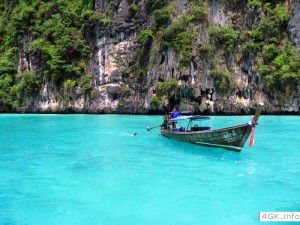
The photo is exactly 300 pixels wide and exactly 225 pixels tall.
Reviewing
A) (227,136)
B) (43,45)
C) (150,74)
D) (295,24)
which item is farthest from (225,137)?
(43,45)

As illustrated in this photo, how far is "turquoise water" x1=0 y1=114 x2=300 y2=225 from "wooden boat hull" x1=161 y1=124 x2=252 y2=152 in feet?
1.20

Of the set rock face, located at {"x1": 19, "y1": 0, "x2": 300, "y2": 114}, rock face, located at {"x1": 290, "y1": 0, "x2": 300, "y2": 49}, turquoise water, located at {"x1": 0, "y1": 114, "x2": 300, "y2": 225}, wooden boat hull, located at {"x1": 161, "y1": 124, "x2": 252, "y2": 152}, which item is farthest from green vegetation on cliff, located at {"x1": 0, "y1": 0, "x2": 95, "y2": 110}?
Result: wooden boat hull, located at {"x1": 161, "y1": 124, "x2": 252, "y2": 152}

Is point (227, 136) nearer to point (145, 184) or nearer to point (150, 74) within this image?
point (145, 184)

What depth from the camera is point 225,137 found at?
13672 mm

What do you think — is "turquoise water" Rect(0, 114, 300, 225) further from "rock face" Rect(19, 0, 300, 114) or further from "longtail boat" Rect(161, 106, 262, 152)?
"rock face" Rect(19, 0, 300, 114)

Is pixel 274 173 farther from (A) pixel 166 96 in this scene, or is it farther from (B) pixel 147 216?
(A) pixel 166 96

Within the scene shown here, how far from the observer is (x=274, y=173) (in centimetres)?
1030

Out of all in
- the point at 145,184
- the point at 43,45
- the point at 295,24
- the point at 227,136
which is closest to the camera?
the point at 145,184

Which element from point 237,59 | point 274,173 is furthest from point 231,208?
point 237,59

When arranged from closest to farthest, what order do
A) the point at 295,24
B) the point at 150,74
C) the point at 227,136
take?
1. the point at 227,136
2. the point at 295,24
3. the point at 150,74

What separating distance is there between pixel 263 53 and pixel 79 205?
3239 centimetres

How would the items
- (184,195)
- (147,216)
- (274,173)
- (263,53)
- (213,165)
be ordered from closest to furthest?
1. (147,216)
2. (184,195)
3. (274,173)
4. (213,165)
5. (263,53)

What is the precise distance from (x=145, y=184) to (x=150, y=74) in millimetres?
29368

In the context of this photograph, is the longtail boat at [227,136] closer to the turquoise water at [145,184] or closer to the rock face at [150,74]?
the turquoise water at [145,184]
